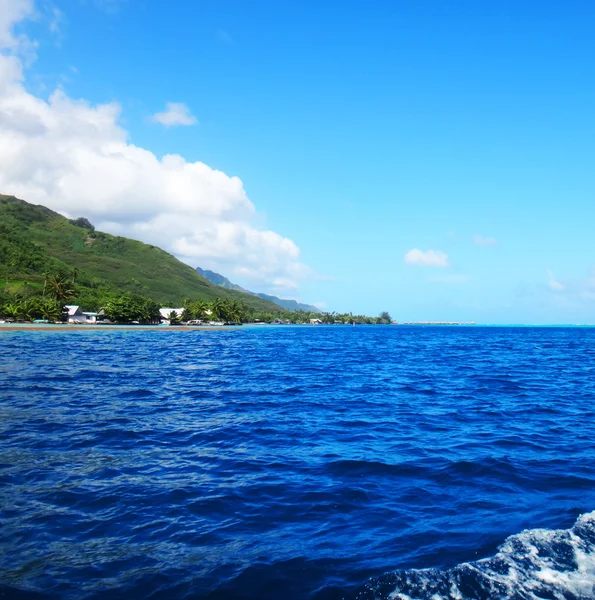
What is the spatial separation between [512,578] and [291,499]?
226 inches

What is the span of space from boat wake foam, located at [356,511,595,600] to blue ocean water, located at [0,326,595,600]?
36 millimetres

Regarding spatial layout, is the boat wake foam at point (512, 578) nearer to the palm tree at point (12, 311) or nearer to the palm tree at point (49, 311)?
the palm tree at point (12, 311)

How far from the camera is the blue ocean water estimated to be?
332 inches

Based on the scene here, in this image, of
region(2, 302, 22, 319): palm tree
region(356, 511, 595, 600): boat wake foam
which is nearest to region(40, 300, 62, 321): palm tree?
region(2, 302, 22, 319): palm tree

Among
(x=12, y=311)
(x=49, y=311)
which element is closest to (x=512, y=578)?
(x=12, y=311)

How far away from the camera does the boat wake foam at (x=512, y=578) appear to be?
7949 mm

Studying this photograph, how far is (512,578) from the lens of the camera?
844 centimetres

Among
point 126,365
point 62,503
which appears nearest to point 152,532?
point 62,503

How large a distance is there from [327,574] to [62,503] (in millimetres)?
7240

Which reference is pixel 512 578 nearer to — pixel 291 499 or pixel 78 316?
pixel 291 499

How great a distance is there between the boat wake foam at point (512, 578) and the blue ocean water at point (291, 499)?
36mm

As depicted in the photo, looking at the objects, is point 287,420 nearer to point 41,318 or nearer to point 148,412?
point 148,412

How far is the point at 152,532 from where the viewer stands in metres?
10.2

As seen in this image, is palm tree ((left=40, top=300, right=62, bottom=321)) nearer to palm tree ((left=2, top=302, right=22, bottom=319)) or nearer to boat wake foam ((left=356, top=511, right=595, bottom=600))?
palm tree ((left=2, top=302, right=22, bottom=319))
